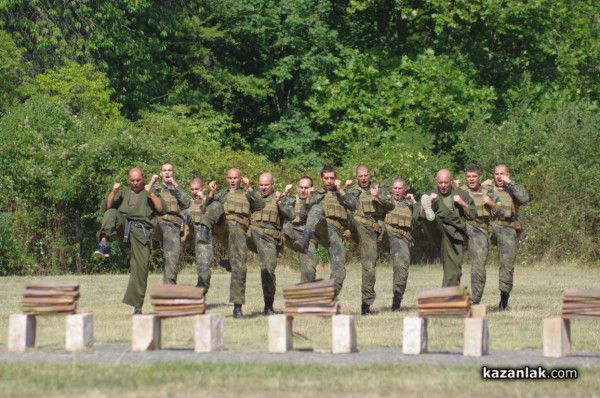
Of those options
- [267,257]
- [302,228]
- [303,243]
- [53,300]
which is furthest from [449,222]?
[53,300]

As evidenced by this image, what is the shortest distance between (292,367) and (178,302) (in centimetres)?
230

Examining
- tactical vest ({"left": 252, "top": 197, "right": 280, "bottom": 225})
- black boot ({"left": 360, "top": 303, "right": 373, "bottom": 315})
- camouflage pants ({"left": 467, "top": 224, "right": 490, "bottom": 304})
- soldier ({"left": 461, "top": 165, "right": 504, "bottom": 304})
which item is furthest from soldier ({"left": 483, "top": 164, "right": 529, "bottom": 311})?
tactical vest ({"left": 252, "top": 197, "right": 280, "bottom": 225})

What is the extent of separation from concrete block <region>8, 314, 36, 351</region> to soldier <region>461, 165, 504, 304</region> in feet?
27.2

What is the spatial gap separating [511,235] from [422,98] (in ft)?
76.5

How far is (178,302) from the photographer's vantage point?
17.0 metres

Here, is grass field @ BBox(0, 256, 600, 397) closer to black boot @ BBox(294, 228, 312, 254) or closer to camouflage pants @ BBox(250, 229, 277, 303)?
camouflage pants @ BBox(250, 229, 277, 303)

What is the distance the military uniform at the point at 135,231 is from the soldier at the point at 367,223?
10.2 ft

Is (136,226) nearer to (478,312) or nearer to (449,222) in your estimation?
(449,222)

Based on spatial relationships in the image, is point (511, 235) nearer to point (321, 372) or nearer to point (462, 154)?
point (321, 372)

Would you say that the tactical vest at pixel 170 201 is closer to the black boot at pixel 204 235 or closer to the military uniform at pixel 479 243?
the black boot at pixel 204 235

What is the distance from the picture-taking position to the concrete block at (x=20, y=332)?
17172mm

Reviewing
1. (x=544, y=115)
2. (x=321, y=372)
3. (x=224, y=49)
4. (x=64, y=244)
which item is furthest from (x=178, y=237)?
(x=224, y=49)

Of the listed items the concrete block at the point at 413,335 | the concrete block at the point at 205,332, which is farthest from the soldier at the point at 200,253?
the concrete block at the point at 413,335

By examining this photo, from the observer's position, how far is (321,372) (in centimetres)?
1488
